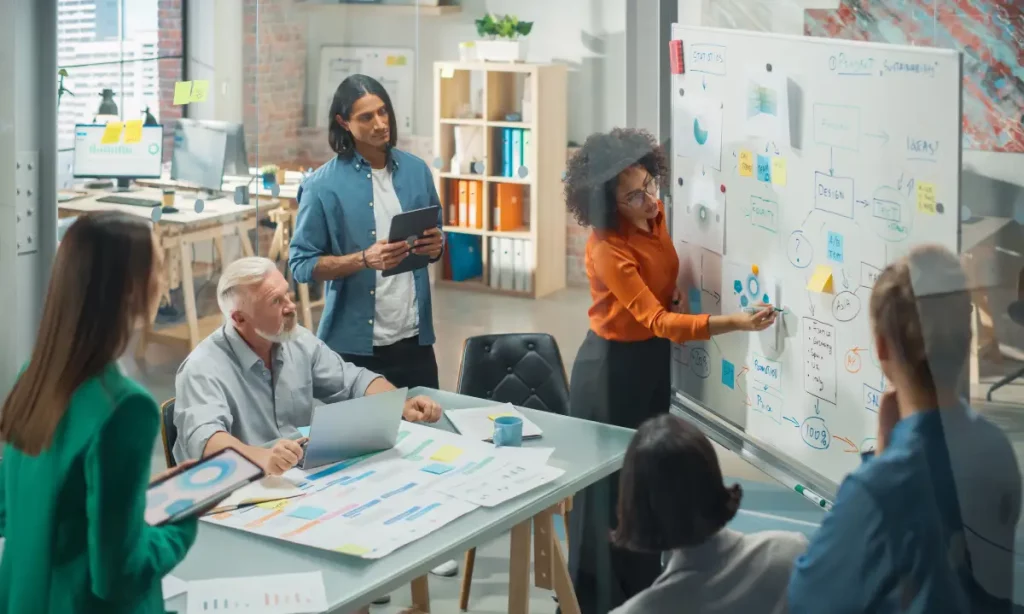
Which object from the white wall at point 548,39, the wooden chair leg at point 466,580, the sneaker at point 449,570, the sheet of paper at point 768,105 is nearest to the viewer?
the sheet of paper at point 768,105

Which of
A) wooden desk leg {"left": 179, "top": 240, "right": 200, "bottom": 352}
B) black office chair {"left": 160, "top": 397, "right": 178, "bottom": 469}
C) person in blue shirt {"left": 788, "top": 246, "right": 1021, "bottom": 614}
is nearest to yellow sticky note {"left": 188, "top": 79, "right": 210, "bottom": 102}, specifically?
wooden desk leg {"left": 179, "top": 240, "right": 200, "bottom": 352}

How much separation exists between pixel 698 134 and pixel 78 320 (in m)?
1.72

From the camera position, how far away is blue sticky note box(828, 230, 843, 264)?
2.55 m

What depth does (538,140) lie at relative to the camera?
4449mm

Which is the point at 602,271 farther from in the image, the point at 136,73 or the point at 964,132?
the point at 136,73

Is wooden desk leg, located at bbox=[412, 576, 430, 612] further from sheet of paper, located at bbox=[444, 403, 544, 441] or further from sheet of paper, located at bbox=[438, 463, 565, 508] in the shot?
sheet of paper, located at bbox=[438, 463, 565, 508]

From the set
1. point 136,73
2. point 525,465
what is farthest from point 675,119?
point 136,73

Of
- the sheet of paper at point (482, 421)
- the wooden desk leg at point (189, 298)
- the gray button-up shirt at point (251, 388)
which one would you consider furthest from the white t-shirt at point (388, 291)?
the wooden desk leg at point (189, 298)

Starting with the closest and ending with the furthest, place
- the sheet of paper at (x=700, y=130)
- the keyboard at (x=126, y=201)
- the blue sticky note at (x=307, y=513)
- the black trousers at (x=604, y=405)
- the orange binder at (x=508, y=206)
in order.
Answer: the blue sticky note at (x=307, y=513)
the sheet of paper at (x=700, y=130)
the black trousers at (x=604, y=405)
the orange binder at (x=508, y=206)
the keyboard at (x=126, y=201)

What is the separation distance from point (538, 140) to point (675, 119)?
128 centimetres

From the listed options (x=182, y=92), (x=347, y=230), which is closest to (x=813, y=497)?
(x=347, y=230)

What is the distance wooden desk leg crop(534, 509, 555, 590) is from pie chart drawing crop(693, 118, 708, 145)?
3.34ft

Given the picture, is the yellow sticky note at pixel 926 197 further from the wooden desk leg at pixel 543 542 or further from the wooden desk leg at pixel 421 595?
the wooden desk leg at pixel 421 595

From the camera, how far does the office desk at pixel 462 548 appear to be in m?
2.26
